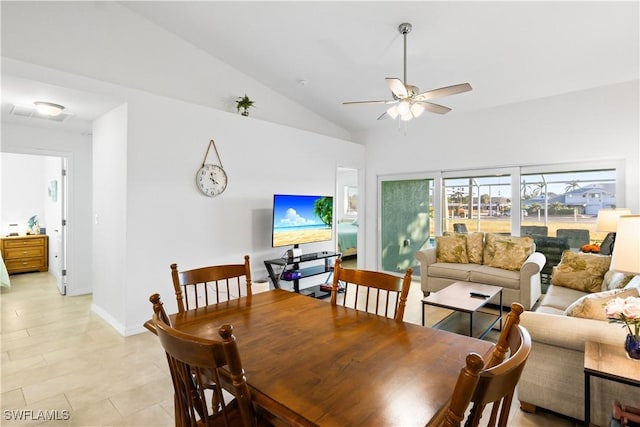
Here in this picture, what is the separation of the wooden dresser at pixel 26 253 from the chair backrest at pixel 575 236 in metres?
8.56

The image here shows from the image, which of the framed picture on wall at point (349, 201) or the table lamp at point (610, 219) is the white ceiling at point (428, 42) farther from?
the framed picture on wall at point (349, 201)

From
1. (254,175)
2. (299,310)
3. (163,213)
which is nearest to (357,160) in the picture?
(254,175)

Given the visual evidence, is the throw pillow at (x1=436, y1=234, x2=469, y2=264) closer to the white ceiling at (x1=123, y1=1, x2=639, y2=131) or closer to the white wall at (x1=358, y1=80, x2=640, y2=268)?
the white wall at (x1=358, y1=80, x2=640, y2=268)

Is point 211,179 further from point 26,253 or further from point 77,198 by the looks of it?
point 26,253

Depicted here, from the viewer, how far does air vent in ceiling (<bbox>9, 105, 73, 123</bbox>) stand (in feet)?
12.1

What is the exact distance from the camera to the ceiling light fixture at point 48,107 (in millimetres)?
3477

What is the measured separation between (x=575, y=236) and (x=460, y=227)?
4.96ft

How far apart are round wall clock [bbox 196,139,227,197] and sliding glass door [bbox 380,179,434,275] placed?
322cm

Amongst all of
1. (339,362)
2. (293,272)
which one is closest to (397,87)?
(339,362)

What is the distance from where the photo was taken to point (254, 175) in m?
4.60

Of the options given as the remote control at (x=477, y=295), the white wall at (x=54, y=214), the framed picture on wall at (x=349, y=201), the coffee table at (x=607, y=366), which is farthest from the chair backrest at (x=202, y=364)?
the framed picture on wall at (x=349, y=201)

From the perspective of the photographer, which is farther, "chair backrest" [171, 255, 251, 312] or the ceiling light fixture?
the ceiling light fixture

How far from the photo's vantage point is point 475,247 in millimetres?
4816

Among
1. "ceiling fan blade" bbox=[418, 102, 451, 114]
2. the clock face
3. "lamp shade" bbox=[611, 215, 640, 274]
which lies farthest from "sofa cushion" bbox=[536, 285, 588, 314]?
the clock face
